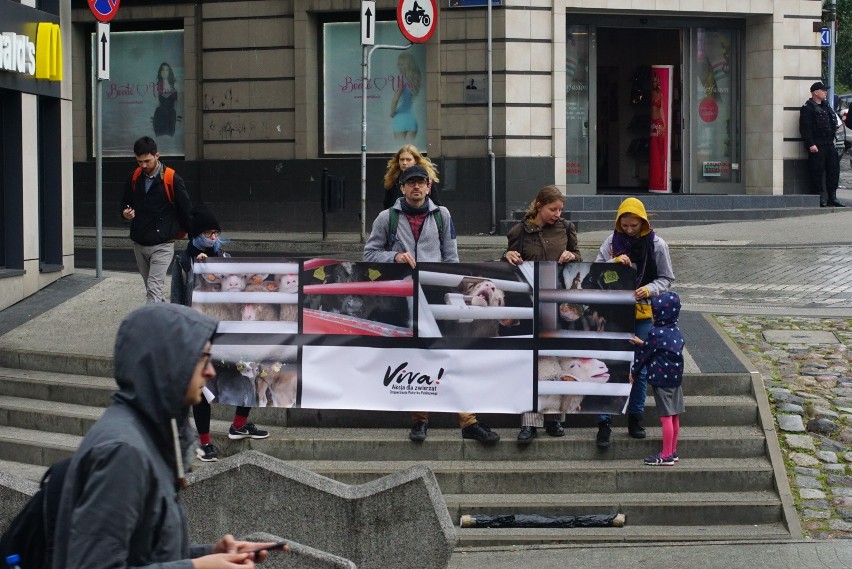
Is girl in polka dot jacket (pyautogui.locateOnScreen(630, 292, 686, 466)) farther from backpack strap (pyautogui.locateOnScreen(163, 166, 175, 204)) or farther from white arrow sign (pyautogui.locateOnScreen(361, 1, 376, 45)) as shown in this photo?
white arrow sign (pyautogui.locateOnScreen(361, 1, 376, 45))

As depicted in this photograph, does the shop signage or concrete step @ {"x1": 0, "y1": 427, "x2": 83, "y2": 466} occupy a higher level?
the shop signage

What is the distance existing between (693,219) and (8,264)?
12.1 metres

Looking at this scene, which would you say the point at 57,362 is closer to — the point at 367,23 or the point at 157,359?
the point at 157,359

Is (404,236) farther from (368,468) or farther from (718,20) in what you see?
(718,20)

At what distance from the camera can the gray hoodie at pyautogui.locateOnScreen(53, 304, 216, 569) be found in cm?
319

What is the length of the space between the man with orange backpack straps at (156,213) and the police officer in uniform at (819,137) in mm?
14927

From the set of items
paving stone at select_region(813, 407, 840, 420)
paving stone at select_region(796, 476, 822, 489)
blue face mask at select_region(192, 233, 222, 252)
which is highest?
blue face mask at select_region(192, 233, 222, 252)

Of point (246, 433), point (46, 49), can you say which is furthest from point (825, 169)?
point (246, 433)

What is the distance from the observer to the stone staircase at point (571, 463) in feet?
29.7

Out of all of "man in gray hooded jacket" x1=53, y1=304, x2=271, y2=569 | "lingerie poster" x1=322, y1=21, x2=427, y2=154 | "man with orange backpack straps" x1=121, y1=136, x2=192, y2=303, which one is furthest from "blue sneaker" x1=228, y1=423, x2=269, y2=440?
"lingerie poster" x1=322, y1=21, x2=427, y2=154

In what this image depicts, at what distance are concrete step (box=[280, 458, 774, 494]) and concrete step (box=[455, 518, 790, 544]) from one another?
464 mm

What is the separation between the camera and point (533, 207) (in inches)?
385

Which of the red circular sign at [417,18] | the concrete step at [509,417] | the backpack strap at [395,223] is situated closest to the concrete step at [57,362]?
the concrete step at [509,417]

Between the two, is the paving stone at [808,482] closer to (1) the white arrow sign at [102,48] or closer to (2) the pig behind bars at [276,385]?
(2) the pig behind bars at [276,385]
